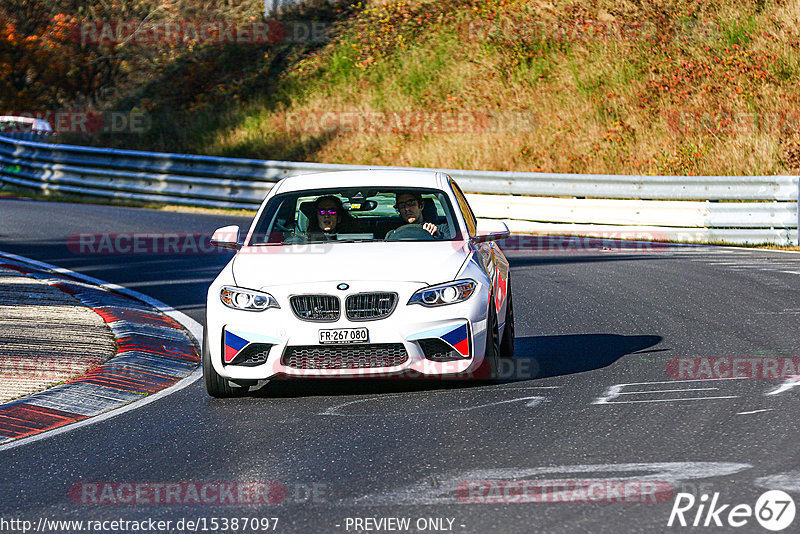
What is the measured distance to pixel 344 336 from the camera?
7.92 metres

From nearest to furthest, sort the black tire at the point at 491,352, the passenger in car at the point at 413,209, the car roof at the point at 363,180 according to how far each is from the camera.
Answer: the black tire at the point at 491,352
the passenger in car at the point at 413,209
the car roof at the point at 363,180

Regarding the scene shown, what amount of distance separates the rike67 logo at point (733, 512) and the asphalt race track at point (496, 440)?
0.14ft

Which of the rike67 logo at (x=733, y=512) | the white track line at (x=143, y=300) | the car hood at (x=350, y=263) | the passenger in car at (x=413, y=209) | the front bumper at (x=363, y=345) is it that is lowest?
the white track line at (x=143, y=300)

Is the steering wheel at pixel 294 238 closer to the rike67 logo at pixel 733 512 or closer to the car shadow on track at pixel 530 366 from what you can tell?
the car shadow on track at pixel 530 366

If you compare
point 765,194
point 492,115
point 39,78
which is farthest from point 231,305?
point 39,78

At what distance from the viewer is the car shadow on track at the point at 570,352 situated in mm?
9055

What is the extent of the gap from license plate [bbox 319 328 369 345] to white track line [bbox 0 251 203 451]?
1.45 meters

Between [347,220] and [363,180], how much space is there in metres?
0.36

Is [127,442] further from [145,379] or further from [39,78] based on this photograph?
[39,78]

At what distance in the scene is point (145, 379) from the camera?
9227 mm

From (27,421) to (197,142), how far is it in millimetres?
25056

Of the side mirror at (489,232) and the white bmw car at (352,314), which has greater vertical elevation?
the side mirror at (489,232)

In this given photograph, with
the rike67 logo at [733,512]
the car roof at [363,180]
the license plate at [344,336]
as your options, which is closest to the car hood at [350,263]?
the license plate at [344,336]

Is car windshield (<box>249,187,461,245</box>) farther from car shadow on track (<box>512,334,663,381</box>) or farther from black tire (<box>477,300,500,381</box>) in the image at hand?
car shadow on track (<box>512,334,663,381</box>)
